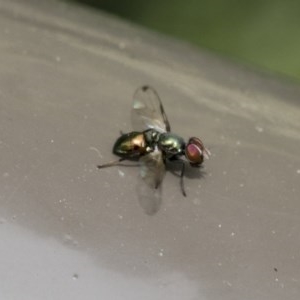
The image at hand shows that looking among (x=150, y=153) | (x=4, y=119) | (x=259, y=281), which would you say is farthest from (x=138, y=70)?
(x=259, y=281)

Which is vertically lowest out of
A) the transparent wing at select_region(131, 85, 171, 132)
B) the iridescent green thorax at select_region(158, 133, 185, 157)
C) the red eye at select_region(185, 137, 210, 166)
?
the transparent wing at select_region(131, 85, 171, 132)

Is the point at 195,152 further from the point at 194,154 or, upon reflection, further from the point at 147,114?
the point at 147,114

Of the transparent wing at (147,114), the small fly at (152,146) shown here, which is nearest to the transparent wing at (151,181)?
the small fly at (152,146)

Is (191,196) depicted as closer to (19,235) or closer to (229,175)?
(229,175)

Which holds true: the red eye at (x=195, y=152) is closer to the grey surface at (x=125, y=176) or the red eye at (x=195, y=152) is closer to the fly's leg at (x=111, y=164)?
the grey surface at (x=125, y=176)

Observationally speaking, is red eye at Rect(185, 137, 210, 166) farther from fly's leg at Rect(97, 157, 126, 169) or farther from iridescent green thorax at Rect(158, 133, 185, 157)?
fly's leg at Rect(97, 157, 126, 169)

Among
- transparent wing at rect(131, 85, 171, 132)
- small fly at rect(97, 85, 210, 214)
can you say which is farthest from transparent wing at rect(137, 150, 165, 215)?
transparent wing at rect(131, 85, 171, 132)
